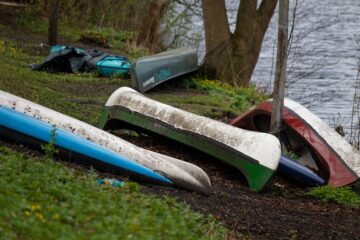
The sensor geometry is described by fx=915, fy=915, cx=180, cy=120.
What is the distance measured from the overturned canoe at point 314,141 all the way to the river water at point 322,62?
455 centimetres

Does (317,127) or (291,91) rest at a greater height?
(317,127)

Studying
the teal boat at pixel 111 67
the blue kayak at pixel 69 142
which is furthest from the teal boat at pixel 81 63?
the blue kayak at pixel 69 142

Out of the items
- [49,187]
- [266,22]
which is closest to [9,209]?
[49,187]

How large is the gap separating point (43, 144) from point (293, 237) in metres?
2.06

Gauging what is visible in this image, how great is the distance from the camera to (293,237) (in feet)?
20.2

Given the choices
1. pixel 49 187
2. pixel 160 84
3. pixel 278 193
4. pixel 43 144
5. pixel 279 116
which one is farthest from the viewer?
pixel 160 84

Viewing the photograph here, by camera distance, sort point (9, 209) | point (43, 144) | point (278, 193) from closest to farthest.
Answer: point (9, 209) → point (43, 144) → point (278, 193)

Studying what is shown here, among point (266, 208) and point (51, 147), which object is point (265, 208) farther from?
point (51, 147)

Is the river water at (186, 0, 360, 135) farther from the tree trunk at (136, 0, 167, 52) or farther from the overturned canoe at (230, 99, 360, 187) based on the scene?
the overturned canoe at (230, 99, 360, 187)

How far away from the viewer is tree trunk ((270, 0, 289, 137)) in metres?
9.12

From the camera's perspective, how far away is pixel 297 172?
8.86 meters

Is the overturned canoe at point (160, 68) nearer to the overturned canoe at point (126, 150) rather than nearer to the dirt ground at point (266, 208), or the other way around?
→ the dirt ground at point (266, 208)

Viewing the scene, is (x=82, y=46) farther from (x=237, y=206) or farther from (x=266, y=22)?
(x=237, y=206)

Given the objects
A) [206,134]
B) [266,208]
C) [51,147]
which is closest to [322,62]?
[206,134]
